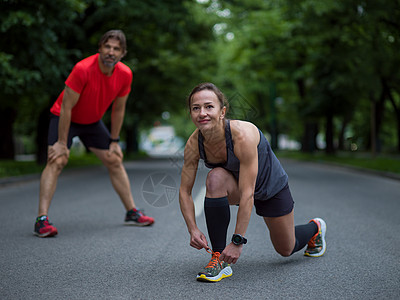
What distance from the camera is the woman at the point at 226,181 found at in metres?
3.10

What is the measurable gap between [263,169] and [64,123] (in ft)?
7.74

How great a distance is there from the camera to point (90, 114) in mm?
5066

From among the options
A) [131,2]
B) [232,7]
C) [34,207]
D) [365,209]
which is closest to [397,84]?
[232,7]

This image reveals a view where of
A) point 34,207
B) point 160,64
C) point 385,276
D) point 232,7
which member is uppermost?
point 232,7

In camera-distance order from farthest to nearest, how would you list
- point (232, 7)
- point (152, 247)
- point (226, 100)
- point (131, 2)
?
point (232, 7), point (131, 2), point (152, 247), point (226, 100)

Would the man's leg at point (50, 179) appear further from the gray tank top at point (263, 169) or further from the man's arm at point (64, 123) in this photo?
the gray tank top at point (263, 169)

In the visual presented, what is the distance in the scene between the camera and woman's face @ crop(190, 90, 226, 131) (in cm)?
310

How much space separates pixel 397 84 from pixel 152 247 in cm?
1700

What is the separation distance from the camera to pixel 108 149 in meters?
5.32

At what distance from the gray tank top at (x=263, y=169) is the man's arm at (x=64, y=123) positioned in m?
1.99

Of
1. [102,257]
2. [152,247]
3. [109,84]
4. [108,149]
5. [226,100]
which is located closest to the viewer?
[226,100]

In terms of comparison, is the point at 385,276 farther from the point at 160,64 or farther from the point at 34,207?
the point at 160,64


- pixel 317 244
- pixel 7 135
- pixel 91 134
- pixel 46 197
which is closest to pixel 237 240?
pixel 317 244

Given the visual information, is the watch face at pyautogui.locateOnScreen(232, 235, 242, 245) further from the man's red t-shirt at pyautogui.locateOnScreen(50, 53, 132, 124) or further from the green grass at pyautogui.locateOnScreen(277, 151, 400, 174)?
the green grass at pyautogui.locateOnScreen(277, 151, 400, 174)
